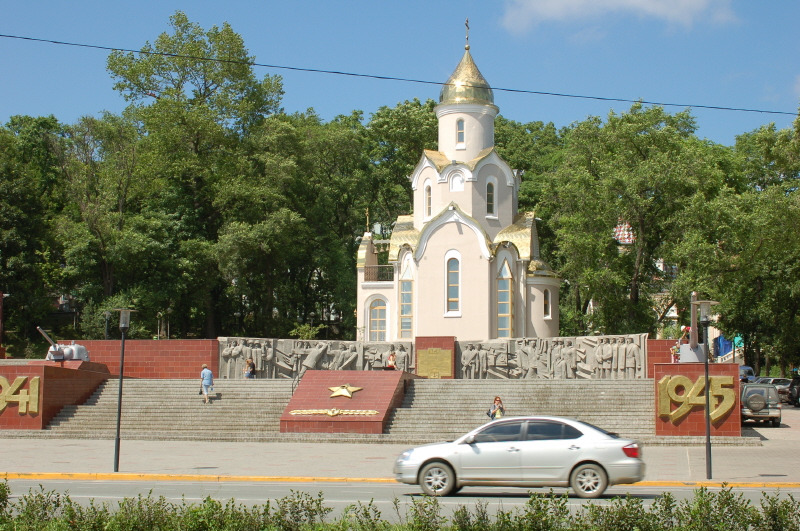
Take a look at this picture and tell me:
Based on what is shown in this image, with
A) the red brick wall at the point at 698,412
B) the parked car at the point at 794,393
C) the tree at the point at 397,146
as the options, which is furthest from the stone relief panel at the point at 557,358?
the tree at the point at 397,146

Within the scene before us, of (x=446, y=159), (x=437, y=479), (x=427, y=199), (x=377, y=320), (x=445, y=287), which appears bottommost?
(x=437, y=479)

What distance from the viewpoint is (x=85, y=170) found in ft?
148

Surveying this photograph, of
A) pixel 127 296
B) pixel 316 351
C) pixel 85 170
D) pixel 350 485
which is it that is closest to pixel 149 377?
pixel 316 351

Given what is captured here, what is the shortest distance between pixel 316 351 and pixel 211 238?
18.0m

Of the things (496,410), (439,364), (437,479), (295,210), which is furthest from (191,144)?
(437,479)

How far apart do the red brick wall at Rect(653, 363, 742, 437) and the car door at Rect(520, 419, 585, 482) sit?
1085 centimetres

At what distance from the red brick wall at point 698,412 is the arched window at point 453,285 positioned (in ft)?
50.1

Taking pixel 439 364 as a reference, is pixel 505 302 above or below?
above

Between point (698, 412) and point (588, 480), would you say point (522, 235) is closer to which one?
point (698, 412)

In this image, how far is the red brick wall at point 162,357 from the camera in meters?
33.0

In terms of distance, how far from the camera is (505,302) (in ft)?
128

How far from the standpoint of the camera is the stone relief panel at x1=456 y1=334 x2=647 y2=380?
102ft

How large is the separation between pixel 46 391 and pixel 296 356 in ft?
30.2

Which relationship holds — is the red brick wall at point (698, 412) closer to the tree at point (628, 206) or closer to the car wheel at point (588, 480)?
the car wheel at point (588, 480)
